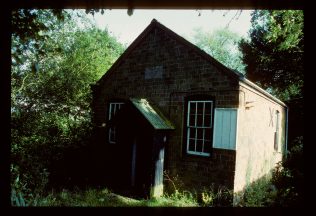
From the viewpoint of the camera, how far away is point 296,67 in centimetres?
2331

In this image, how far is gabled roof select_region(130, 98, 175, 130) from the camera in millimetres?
9500

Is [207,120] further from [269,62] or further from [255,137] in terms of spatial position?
[269,62]

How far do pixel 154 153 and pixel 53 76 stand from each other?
6.69 meters

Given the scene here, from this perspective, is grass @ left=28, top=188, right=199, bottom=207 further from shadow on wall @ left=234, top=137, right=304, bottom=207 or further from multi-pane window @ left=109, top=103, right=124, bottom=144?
multi-pane window @ left=109, top=103, right=124, bottom=144

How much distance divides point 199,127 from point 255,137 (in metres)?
2.60

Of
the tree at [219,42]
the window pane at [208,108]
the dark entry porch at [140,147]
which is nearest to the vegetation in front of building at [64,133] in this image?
the dark entry porch at [140,147]

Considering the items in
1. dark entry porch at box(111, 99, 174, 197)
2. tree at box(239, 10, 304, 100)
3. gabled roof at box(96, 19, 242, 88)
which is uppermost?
tree at box(239, 10, 304, 100)

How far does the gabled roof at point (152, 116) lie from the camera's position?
9500 millimetres

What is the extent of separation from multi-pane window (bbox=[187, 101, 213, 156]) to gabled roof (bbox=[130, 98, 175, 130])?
31.6 inches

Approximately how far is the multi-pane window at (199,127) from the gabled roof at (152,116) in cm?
80

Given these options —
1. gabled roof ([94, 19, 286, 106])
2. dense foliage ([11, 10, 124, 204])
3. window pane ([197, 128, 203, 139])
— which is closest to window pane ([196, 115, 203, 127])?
window pane ([197, 128, 203, 139])

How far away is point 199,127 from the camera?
9.51 metres

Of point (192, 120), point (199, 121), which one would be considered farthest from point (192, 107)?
point (199, 121)

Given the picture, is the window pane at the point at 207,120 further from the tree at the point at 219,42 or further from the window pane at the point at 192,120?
the tree at the point at 219,42
